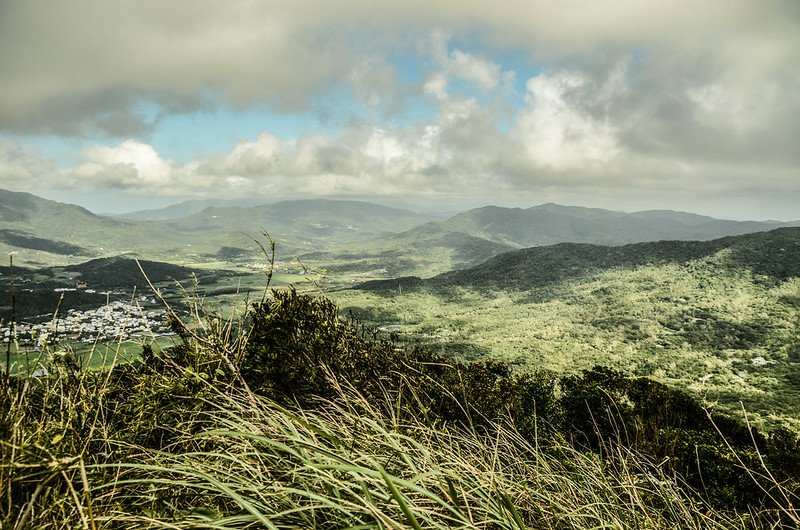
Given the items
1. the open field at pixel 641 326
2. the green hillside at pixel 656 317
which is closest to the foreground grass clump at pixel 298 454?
the green hillside at pixel 656 317

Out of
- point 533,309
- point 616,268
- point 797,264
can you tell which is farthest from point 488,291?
point 797,264

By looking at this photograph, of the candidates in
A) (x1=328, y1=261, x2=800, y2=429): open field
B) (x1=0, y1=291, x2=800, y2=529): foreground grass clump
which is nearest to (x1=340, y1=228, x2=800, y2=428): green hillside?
(x1=328, y1=261, x2=800, y2=429): open field

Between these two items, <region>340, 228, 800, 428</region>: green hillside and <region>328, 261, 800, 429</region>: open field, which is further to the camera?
<region>340, 228, 800, 428</region>: green hillside

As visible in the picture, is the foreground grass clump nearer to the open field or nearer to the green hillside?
the green hillside

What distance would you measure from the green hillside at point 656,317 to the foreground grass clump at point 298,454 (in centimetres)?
2877

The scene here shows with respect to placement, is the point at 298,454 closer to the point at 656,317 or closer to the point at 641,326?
the point at 641,326

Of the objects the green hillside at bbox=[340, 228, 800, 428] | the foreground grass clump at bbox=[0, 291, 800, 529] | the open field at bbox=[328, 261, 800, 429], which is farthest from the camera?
the green hillside at bbox=[340, 228, 800, 428]

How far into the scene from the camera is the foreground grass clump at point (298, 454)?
78.2 inches

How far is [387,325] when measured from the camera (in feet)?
398

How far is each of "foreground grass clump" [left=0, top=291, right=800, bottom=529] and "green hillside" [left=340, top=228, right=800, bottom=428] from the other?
2877 centimetres

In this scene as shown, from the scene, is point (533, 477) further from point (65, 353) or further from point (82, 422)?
point (65, 353)

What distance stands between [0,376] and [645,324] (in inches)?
5403

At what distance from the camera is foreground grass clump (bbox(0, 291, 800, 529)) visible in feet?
6.52

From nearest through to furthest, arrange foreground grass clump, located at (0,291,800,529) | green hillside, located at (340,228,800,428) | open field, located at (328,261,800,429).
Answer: foreground grass clump, located at (0,291,800,529), open field, located at (328,261,800,429), green hillside, located at (340,228,800,428)
